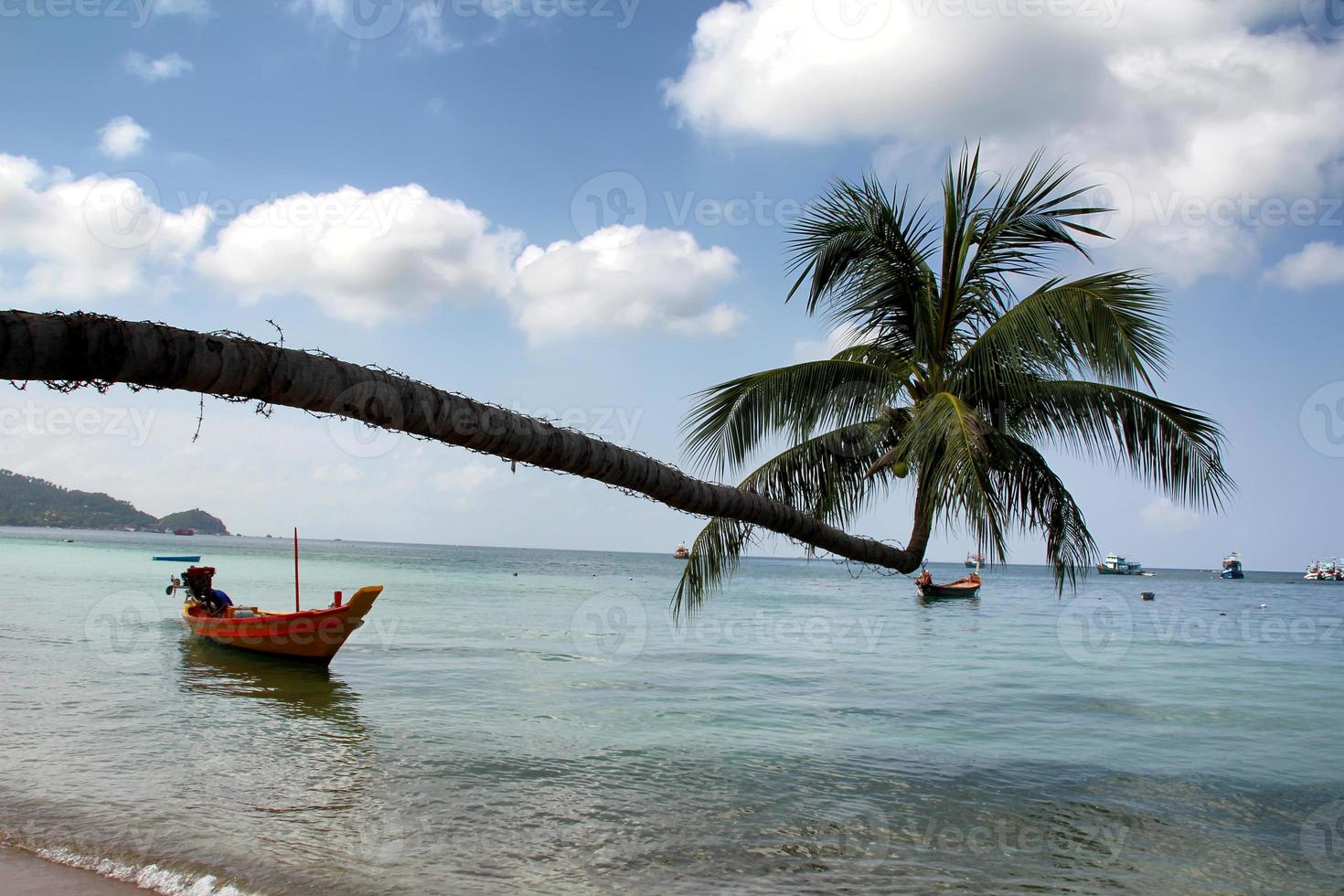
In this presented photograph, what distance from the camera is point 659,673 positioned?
703 inches

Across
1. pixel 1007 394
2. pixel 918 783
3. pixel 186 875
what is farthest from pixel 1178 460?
pixel 186 875

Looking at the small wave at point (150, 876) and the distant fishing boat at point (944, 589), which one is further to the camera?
the distant fishing boat at point (944, 589)

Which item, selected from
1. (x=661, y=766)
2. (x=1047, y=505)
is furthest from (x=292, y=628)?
(x=1047, y=505)

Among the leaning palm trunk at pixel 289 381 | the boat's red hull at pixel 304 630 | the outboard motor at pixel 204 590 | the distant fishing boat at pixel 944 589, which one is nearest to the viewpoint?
the leaning palm trunk at pixel 289 381

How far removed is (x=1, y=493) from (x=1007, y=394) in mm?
209276

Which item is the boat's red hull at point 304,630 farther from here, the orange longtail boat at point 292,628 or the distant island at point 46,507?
the distant island at point 46,507

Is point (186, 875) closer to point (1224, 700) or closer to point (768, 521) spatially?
point (768, 521)

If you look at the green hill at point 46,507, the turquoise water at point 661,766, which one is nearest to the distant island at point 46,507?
the green hill at point 46,507

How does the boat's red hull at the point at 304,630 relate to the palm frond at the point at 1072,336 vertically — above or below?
below

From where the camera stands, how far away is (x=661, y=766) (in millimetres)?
10102

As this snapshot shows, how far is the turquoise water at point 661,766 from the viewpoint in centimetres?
678

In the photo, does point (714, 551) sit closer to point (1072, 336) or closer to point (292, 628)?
point (1072, 336)

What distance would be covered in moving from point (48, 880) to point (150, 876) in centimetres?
59

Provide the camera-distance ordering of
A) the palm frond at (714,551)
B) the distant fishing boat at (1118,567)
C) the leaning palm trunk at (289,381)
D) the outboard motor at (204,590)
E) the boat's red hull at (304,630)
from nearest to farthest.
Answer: the leaning palm trunk at (289,381)
the palm frond at (714,551)
the boat's red hull at (304,630)
the outboard motor at (204,590)
the distant fishing boat at (1118,567)
